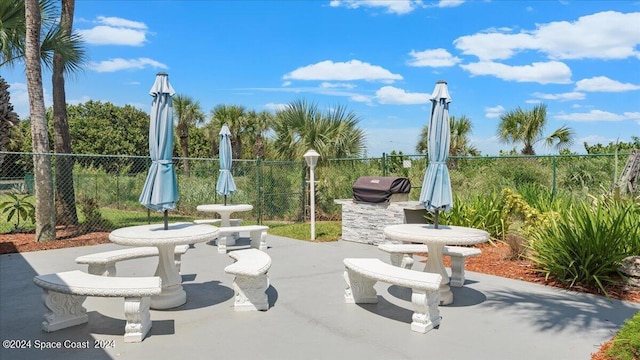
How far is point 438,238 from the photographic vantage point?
5023mm

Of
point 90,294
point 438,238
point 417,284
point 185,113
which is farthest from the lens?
point 185,113

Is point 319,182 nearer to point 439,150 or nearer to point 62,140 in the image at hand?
point 62,140

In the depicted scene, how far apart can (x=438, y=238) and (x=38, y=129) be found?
9.43 meters

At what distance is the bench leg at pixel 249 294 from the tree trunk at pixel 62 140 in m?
8.78

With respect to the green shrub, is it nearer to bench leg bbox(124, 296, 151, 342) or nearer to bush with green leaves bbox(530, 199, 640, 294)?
bush with green leaves bbox(530, 199, 640, 294)

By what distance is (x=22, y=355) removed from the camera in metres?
3.85

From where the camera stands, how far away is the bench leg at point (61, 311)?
14.5ft

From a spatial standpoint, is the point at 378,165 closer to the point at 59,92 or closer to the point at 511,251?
the point at 511,251

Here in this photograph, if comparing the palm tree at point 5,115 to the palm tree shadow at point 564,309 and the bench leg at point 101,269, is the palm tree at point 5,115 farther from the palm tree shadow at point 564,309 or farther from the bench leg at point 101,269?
the palm tree shadow at point 564,309

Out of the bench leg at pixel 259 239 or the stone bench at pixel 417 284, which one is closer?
the stone bench at pixel 417 284

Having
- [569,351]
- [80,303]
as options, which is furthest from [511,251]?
[80,303]

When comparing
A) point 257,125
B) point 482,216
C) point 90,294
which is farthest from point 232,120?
point 90,294

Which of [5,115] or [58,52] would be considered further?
[5,115]

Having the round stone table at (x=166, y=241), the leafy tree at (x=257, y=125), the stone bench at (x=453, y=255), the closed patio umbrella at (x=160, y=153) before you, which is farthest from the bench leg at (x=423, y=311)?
the leafy tree at (x=257, y=125)
